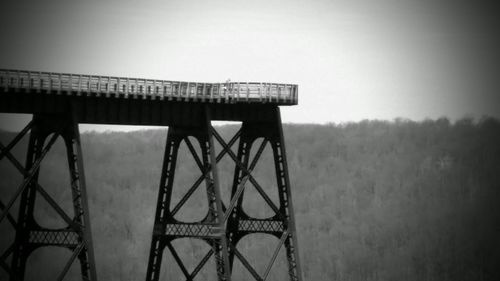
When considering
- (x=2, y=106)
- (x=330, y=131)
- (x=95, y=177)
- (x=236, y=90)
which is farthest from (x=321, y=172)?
(x=2, y=106)

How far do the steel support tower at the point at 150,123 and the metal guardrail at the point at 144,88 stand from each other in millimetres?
43

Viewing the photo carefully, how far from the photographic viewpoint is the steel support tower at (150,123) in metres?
46.6

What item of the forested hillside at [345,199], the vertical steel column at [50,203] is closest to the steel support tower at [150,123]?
the vertical steel column at [50,203]

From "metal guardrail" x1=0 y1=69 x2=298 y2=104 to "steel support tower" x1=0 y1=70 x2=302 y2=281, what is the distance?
43 mm

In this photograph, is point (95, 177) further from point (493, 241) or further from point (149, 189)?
point (493, 241)

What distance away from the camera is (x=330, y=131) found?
4478 inches

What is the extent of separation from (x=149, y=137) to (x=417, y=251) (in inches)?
1282

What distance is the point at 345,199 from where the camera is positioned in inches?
4131

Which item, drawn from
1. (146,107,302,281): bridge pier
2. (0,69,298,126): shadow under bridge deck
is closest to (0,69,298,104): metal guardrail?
(0,69,298,126): shadow under bridge deck

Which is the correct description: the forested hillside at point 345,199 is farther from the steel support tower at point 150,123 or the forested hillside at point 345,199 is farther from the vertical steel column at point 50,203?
the vertical steel column at point 50,203

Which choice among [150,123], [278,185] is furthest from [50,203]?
[278,185]

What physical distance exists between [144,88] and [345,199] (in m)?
57.5

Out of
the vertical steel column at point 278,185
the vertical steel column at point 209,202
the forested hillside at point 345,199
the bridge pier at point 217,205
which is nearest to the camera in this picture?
the vertical steel column at point 209,202

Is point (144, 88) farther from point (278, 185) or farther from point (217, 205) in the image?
point (278, 185)
